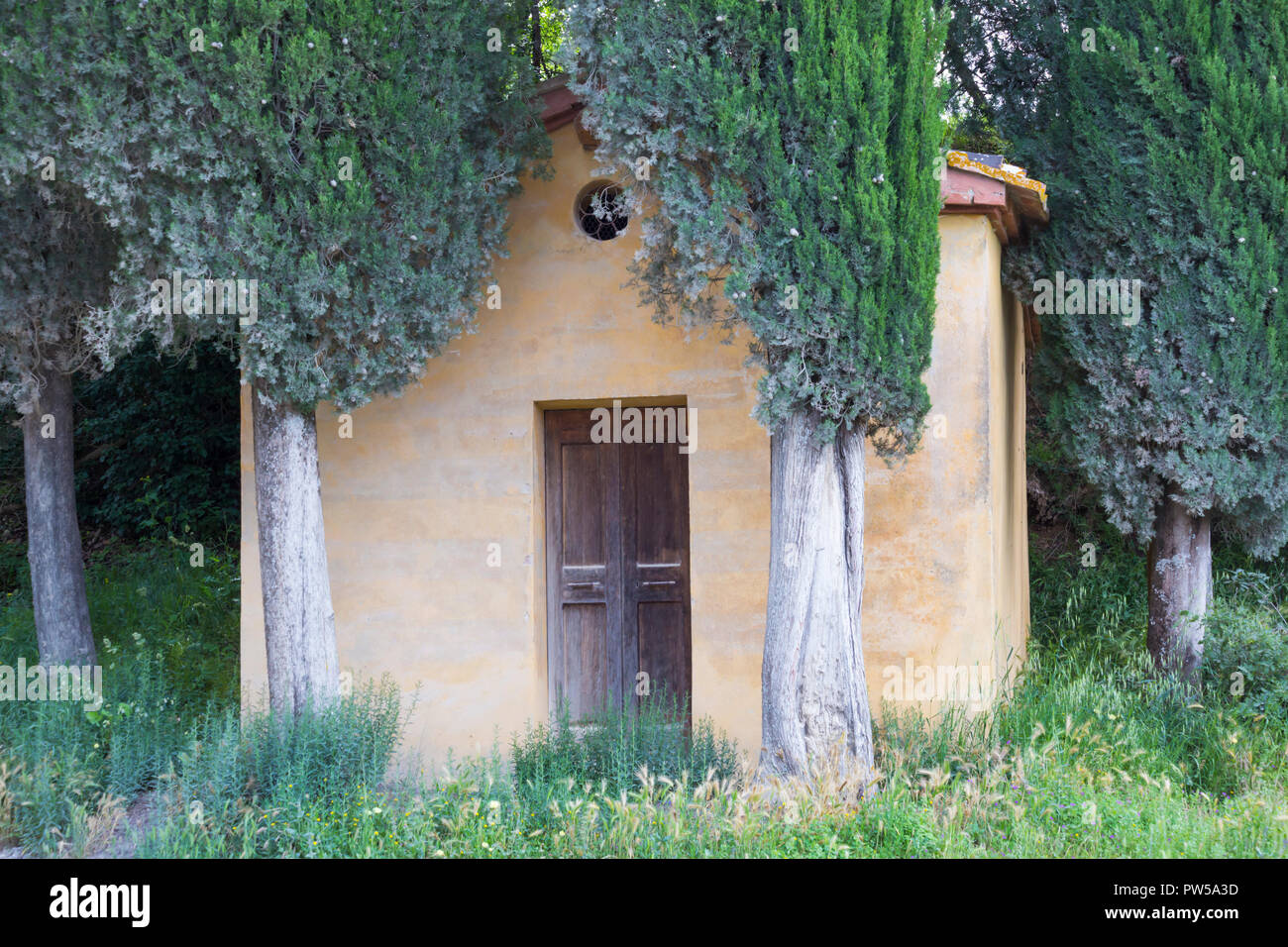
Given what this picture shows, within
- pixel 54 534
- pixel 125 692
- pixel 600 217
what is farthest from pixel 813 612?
pixel 54 534

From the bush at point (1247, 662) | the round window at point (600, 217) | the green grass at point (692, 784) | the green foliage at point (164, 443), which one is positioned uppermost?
the round window at point (600, 217)

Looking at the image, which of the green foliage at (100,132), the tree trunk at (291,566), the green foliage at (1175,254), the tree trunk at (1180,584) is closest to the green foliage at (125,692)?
the tree trunk at (291,566)

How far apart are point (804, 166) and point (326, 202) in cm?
264

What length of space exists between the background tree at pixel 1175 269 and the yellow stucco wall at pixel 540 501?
78cm

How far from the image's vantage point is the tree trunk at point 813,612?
227 inches

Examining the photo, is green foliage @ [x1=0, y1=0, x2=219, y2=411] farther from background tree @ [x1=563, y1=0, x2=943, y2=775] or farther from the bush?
the bush

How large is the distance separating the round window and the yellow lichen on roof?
221cm

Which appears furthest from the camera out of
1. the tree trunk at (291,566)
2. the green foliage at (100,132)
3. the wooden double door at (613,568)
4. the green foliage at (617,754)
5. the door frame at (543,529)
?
the wooden double door at (613,568)

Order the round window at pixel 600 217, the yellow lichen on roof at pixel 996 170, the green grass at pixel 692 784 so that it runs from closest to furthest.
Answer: the green grass at pixel 692 784 < the yellow lichen on roof at pixel 996 170 < the round window at pixel 600 217

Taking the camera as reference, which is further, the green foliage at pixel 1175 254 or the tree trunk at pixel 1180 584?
the tree trunk at pixel 1180 584

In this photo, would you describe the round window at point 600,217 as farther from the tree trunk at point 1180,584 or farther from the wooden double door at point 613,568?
the tree trunk at point 1180,584

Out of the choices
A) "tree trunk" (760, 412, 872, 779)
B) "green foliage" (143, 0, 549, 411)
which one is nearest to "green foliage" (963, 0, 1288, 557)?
"tree trunk" (760, 412, 872, 779)

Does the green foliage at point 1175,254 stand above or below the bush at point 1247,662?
above

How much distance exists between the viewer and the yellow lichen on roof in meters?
6.59
